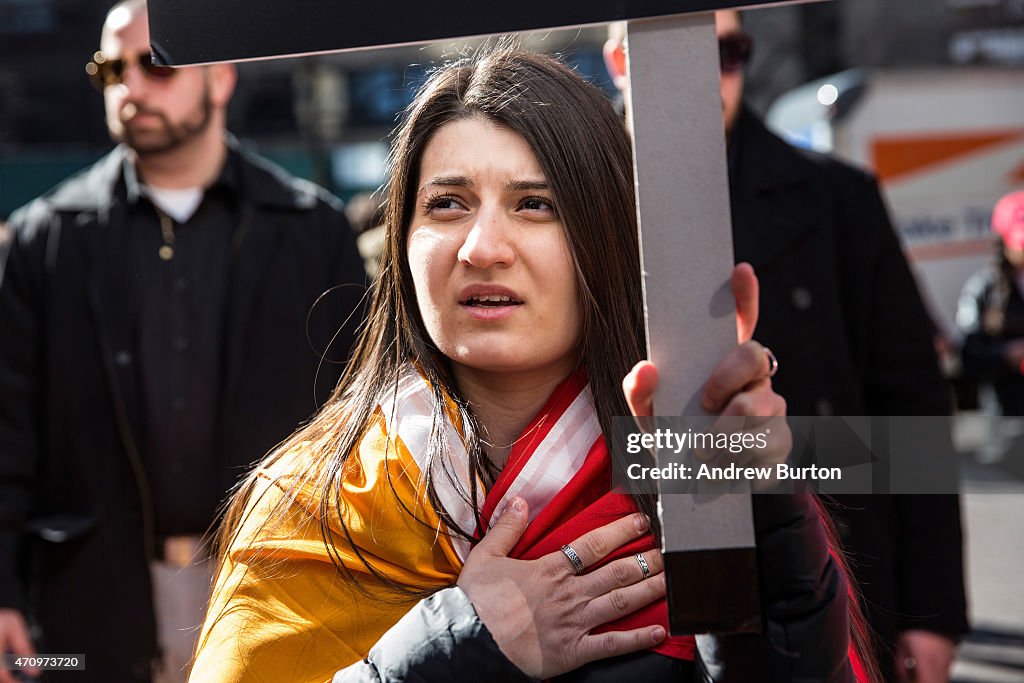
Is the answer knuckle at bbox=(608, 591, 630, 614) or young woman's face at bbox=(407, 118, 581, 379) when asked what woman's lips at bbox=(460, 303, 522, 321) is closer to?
young woman's face at bbox=(407, 118, 581, 379)

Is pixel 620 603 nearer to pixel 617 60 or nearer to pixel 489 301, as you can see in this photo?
pixel 489 301

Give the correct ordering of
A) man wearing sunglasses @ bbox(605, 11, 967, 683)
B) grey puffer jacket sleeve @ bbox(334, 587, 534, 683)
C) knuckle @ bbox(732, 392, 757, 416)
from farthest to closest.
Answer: man wearing sunglasses @ bbox(605, 11, 967, 683) → grey puffer jacket sleeve @ bbox(334, 587, 534, 683) → knuckle @ bbox(732, 392, 757, 416)

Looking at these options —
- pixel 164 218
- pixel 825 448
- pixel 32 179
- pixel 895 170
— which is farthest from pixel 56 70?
pixel 825 448

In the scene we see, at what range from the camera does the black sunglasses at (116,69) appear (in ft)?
9.78

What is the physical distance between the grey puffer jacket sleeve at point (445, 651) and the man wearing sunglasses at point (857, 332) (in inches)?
51.0

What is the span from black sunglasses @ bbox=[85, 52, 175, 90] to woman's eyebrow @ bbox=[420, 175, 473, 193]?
1573 mm

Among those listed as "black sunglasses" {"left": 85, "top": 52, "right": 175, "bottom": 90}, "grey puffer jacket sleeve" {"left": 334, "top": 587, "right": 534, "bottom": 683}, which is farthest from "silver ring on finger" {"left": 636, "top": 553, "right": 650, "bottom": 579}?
"black sunglasses" {"left": 85, "top": 52, "right": 175, "bottom": 90}

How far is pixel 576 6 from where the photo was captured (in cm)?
127

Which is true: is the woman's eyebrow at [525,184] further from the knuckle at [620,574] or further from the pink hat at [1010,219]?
the pink hat at [1010,219]

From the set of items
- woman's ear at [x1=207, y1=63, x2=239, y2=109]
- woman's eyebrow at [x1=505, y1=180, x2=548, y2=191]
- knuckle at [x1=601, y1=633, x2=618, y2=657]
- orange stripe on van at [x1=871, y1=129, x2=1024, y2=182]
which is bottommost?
knuckle at [x1=601, y1=633, x2=618, y2=657]

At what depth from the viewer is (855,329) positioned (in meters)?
2.70

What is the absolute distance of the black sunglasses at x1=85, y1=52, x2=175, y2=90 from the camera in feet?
9.78

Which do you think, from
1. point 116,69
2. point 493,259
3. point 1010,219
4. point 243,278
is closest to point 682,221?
point 493,259

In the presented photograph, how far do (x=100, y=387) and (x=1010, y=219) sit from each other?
7.76 meters
